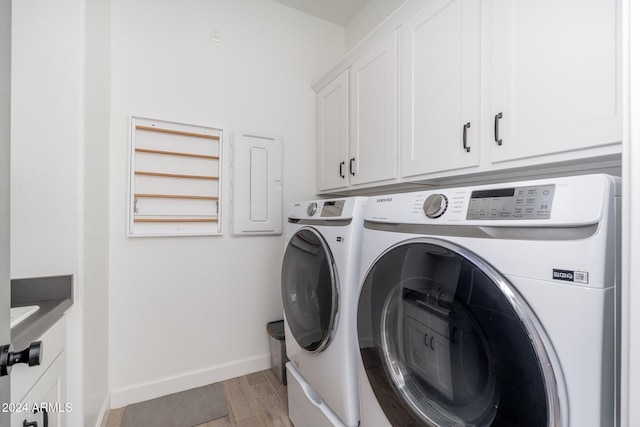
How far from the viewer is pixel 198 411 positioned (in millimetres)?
1676

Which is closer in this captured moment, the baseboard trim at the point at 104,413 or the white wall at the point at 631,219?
the white wall at the point at 631,219

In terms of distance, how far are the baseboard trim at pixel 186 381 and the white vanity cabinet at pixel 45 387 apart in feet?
2.38

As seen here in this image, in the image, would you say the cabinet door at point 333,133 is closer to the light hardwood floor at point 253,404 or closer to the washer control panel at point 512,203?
the washer control panel at point 512,203

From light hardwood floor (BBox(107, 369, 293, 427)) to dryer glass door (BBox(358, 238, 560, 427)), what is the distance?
1.03 meters

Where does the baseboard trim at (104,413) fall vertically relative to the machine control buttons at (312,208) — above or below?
below

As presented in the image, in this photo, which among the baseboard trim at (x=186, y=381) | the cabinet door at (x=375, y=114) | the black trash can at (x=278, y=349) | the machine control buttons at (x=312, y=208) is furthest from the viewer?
the black trash can at (x=278, y=349)

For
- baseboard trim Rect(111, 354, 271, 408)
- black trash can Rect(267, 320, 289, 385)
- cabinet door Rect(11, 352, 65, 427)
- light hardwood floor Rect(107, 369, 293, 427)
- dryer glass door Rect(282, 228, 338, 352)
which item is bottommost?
light hardwood floor Rect(107, 369, 293, 427)

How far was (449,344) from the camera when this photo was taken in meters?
0.76

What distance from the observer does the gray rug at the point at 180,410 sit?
1.59m

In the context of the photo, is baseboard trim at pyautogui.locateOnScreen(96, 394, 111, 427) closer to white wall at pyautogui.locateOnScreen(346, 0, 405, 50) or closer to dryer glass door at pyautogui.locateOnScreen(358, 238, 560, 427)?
dryer glass door at pyautogui.locateOnScreen(358, 238, 560, 427)

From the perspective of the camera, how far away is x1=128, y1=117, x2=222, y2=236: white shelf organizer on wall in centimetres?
178

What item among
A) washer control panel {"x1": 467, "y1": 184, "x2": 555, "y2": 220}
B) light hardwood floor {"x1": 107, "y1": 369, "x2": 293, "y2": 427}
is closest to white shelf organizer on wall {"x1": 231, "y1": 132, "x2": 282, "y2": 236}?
light hardwood floor {"x1": 107, "y1": 369, "x2": 293, "y2": 427}

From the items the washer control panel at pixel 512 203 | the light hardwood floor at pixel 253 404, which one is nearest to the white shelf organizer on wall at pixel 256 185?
the light hardwood floor at pixel 253 404

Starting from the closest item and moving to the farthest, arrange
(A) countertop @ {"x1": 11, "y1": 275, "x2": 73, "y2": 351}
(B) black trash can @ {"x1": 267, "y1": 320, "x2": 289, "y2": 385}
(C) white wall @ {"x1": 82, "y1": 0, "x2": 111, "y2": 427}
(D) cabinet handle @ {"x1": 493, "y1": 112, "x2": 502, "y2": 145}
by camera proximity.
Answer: (A) countertop @ {"x1": 11, "y1": 275, "x2": 73, "y2": 351}
(D) cabinet handle @ {"x1": 493, "y1": 112, "x2": 502, "y2": 145}
(C) white wall @ {"x1": 82, "y1": 0, "x2": 111, "y2": 427}
(B) black trash can @ {"x1": 267, "y1": 320, "x2": 289, "y2": 385}
